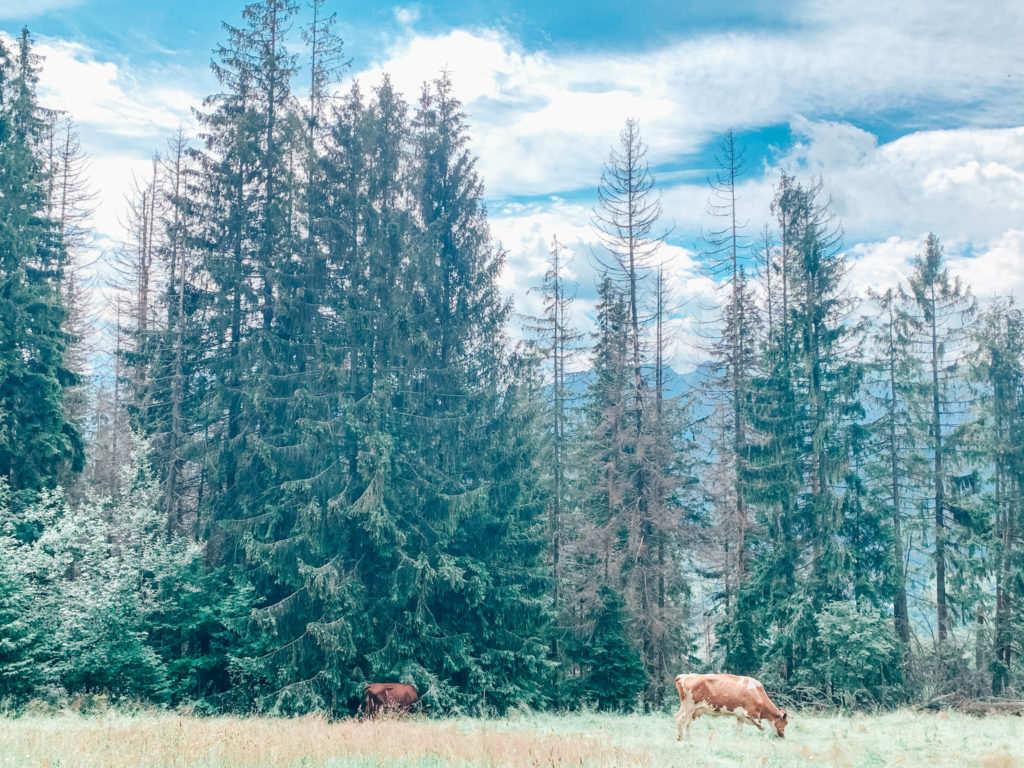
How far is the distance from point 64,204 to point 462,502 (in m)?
21.1

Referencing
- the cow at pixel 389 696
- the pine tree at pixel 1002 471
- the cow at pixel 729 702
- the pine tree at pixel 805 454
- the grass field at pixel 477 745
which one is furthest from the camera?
the pine tree at pixel 1002 471

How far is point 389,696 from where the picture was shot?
16984mm

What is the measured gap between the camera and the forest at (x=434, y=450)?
715 inches

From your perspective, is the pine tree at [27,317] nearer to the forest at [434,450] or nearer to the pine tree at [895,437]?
the forest at [434,450]

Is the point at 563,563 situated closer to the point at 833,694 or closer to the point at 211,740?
the point at 833,694

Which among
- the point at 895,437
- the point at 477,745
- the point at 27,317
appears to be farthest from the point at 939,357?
the point at 27,317

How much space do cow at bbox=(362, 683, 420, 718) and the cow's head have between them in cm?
872

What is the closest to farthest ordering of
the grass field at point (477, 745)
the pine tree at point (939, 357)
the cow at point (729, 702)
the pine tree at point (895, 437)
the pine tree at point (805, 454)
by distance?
the grass field at point (477, 745)
the cow at point (729, 702)
the pine tree at point (805, 454)
the pine tree at point (895, 437)
the pine tree at point (939, 357)

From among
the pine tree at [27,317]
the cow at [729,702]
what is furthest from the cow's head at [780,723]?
the pine tree at [27,317]

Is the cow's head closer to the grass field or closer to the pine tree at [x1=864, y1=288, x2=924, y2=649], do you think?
the grass field

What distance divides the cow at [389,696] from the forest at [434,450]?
70 centimetres

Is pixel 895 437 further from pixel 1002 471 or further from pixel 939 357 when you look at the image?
Answer: pixel 1002 471

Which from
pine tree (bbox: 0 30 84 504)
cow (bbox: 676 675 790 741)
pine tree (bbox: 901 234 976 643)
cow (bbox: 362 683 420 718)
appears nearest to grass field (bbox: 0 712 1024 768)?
cow (bbox: 676 675 790 741)

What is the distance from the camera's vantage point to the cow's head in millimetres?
12915
